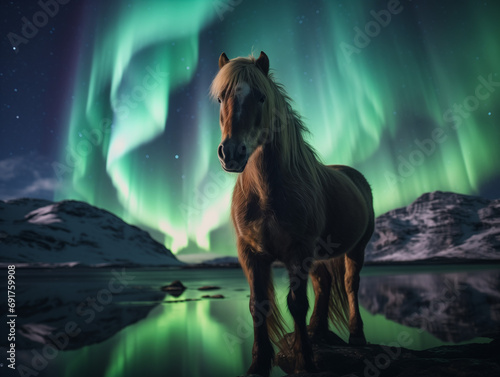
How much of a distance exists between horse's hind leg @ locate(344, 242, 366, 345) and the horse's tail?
98 mm

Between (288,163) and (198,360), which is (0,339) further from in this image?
(288,163)

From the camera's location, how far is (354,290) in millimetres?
5023

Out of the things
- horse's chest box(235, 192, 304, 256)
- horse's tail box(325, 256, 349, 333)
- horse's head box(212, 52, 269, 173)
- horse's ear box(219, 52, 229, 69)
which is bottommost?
horse's tail box(325, 256, 349, 333)

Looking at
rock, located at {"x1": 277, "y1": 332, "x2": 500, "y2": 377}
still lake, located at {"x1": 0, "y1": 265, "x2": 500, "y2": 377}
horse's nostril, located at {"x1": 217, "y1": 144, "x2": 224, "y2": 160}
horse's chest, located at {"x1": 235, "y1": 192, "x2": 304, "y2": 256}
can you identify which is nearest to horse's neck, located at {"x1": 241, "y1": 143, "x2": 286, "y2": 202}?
horse's chest, located at {"x1": 235, "y1": 192, "x2": 304, "y2": 256}

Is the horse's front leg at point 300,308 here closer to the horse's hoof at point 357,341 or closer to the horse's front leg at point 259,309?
the horse's front leg at point 259,309

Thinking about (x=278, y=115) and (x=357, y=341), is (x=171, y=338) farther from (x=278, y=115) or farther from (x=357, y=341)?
(x=278, y=115)

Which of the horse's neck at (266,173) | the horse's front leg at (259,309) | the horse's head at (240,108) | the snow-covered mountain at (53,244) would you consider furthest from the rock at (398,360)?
the snow-covered mountain at (53,244)

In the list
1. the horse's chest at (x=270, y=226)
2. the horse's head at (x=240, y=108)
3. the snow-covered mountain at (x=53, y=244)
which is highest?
the snow-covered mountain at (x=53, y=244)

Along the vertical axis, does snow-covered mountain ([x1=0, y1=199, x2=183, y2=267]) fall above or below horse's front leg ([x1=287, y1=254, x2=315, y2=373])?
above

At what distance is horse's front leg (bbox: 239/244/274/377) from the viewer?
3.30m

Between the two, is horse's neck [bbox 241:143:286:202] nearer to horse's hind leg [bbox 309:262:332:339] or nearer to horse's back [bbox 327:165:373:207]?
horse's hind leg [bbox 309:262:332:339]

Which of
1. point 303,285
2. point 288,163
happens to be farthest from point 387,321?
point 288,163

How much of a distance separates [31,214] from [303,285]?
23998 cm

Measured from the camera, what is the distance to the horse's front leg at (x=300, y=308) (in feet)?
10.5
